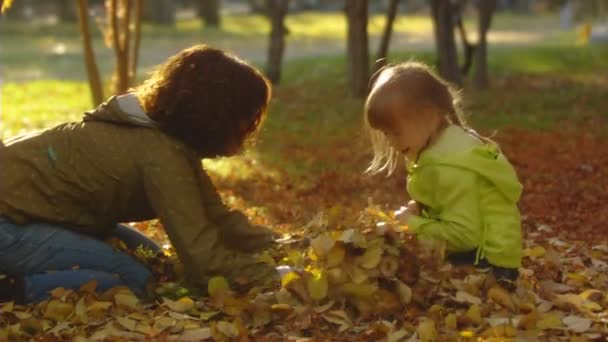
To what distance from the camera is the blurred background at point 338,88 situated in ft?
27.9

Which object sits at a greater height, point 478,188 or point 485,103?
point 478,188

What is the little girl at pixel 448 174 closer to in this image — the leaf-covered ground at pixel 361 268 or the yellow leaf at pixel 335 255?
the leaf-covered ground at pixel 361 268

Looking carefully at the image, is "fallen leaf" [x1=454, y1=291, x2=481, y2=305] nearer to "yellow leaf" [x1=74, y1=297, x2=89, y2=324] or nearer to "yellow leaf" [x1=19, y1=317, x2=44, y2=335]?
"yellow leaf" [x1=74, y1=297, x2=89, y2=324]

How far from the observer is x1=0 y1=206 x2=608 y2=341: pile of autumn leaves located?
→ 14.4ft

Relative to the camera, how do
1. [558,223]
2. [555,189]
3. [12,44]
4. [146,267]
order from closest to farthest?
1. [146,267]
2. [558,223]
3. [555,189]
4. [12,44]

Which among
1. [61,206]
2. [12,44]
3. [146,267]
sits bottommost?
[12,44]

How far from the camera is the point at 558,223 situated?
7.15m

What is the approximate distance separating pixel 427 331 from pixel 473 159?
857 mm

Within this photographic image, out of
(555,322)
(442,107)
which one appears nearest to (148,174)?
(442,107)

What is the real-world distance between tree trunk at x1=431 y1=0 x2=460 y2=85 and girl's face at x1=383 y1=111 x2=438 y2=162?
32.5 feet

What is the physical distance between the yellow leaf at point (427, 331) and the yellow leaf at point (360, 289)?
276mm

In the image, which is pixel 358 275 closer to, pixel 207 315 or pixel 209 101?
pixel 207 315

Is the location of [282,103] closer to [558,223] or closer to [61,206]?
[558,223]

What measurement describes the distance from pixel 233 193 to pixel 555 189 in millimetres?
2236
